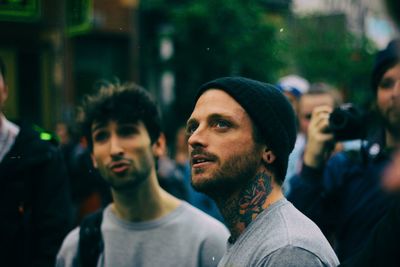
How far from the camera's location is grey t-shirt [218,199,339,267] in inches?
68.4

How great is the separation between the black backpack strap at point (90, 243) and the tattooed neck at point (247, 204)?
3.21 ft

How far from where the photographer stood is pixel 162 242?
289cm

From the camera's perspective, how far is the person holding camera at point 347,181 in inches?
114

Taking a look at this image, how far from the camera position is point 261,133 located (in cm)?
213

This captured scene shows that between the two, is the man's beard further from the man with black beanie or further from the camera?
the camera

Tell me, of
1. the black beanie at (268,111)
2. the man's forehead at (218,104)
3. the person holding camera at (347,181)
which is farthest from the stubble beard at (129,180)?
the black beanie at (268,111)

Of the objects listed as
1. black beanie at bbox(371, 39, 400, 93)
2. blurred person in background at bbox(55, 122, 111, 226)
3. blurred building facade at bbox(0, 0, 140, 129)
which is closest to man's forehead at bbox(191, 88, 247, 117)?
black beanie at bbox(371, 39, 400, 93)

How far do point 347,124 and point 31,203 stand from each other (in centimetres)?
161

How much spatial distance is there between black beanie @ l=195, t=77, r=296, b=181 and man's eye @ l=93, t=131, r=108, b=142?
42.4 inches

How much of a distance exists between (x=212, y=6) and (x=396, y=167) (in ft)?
51.7

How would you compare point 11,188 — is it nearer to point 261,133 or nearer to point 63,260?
point 63,260

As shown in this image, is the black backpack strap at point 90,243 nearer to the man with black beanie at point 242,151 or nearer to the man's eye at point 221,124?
the man with black beanie at point 242,151

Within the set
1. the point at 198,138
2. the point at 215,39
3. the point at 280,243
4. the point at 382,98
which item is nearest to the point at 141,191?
the point at 198,138

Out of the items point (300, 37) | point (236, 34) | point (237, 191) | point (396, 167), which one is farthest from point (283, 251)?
point (300, 37)
